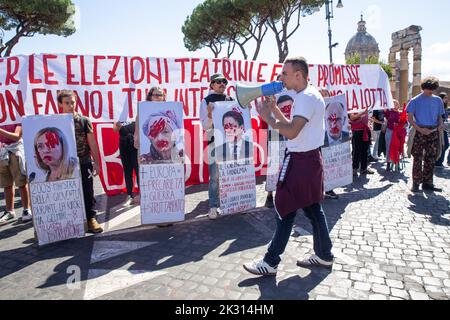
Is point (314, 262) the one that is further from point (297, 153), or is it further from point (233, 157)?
point (233, 157)

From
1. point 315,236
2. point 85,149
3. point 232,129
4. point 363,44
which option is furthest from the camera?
point 363,44

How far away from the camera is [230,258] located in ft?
11.4

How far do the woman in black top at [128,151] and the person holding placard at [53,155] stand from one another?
1547 millimetres

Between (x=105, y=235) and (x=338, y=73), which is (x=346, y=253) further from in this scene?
(x=338, y=73)

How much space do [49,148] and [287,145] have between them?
278 cm

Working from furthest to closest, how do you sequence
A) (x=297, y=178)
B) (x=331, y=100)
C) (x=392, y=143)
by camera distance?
(x=392, y=143) → (x=331, y=100) → (x=297, y=178)

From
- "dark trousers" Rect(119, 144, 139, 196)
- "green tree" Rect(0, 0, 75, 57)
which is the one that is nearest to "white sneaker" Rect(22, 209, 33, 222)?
"dark trousers" Rect(119, 144, 139, 196)

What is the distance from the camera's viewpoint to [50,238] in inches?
154

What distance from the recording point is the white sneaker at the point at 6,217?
16.0 feet

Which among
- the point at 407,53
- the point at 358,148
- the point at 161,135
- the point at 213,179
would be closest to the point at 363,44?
the point at 407,53

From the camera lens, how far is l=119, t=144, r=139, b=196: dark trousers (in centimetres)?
557

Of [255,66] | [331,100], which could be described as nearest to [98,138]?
[255,66]

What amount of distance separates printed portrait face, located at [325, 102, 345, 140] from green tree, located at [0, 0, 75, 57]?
58.3 ft
